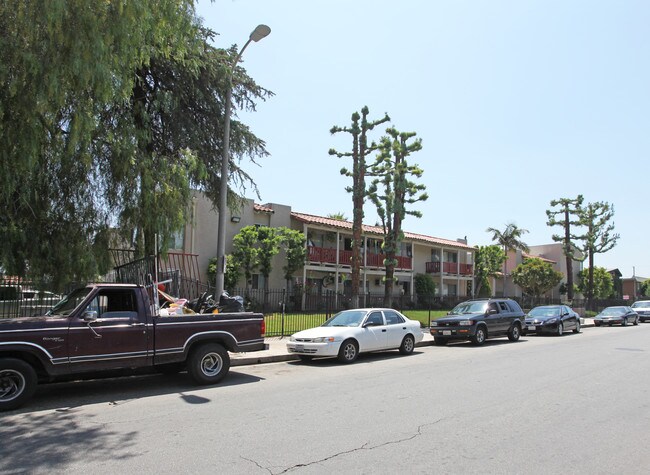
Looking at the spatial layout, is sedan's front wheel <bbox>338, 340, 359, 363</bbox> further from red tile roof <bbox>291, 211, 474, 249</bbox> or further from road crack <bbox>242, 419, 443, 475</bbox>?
red tile roof <bbox>291, 211, 474, 249</bbox>

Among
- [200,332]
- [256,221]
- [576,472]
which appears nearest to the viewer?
[576,472]

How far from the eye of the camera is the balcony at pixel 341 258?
31.1 metres

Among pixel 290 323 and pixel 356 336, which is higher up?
pixel 356 336

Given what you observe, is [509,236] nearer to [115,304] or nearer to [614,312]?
[614,312]

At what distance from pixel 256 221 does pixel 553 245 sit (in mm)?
42293

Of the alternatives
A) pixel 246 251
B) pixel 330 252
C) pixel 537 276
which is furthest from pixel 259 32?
pixel 537 276

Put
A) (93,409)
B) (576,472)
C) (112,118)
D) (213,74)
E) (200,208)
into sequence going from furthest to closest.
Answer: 1. (200,208)
2. (213,74)
3. (112,118)
4. (93,409)
5. (576,472)

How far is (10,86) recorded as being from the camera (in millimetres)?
7664

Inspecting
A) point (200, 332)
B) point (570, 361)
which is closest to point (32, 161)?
point (200, 332)

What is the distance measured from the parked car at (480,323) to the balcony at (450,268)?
21.4 metres

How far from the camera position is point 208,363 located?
30.8 ft

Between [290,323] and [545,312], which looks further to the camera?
[545,312]

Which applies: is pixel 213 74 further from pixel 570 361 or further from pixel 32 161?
pixel 570 361

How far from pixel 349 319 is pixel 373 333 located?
0.78m
